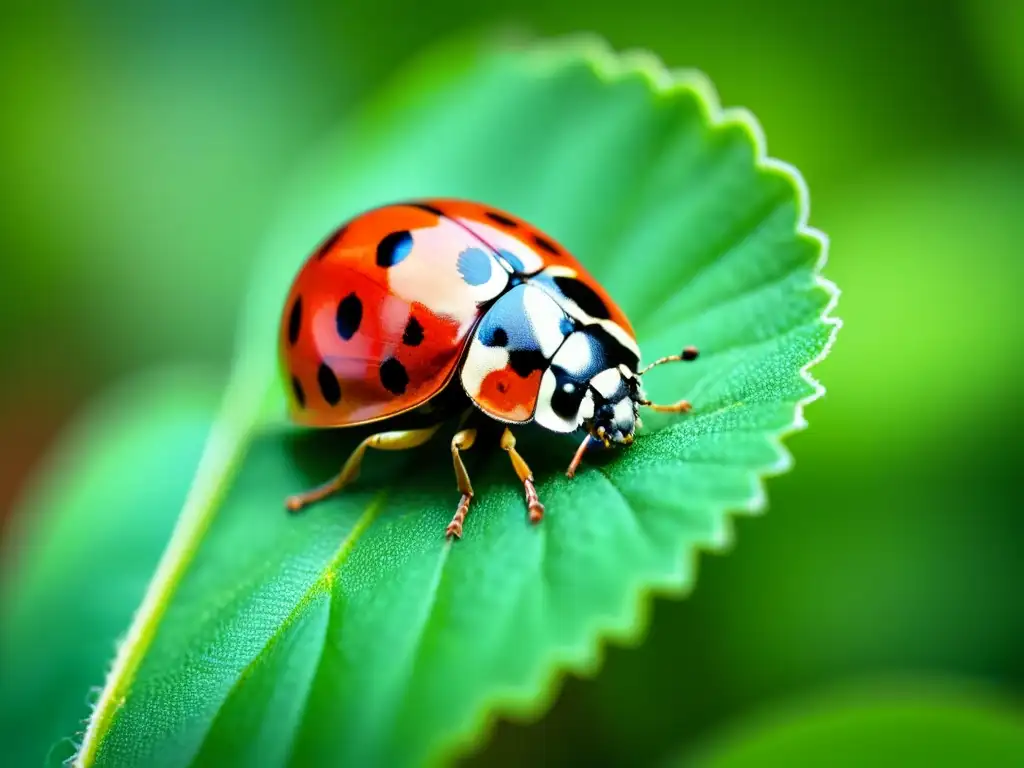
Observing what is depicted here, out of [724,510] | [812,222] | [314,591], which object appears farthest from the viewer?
[812,222]

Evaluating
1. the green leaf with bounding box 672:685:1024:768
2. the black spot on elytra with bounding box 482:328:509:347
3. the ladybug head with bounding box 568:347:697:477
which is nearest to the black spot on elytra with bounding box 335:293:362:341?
the black spot on elytra with bounding box 482:328:509:347

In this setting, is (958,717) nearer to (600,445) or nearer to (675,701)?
(675,701)

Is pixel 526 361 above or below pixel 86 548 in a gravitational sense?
below

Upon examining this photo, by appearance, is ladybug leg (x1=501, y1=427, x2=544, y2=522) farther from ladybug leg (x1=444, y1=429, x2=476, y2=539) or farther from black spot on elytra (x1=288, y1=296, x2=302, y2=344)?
black spot on elytra (x1=288, y1=296, x2=302, y2=344)

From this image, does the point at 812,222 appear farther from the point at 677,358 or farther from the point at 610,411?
the point at 610,411

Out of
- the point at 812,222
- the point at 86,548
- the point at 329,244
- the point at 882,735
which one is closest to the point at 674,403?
the point at 329,244

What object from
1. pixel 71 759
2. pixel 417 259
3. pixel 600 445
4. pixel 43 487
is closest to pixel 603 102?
pixel 417 259

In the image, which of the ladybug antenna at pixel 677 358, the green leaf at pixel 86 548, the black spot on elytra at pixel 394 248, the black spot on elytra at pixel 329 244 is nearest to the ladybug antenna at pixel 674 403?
the ladybug antenna at pixel 677 358

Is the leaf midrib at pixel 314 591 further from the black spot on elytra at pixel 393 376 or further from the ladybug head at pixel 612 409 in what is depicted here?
the ladybug head at pixel 612 409
